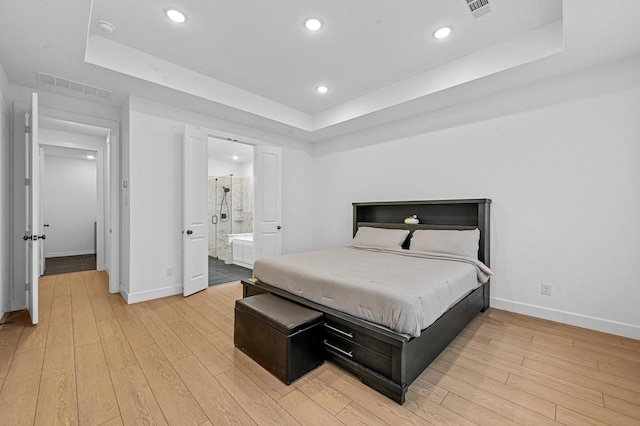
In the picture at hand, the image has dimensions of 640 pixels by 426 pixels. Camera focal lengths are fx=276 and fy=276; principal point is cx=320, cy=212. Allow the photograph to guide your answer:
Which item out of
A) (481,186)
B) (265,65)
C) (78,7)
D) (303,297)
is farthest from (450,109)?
(78,7)

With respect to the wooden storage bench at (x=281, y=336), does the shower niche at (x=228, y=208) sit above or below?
above

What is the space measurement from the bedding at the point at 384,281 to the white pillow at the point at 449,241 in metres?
0.13

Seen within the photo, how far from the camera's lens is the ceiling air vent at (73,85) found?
2.99 meters

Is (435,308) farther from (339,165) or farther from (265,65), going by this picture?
(339,165)

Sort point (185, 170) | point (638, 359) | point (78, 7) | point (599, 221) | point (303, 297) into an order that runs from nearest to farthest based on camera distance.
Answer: point (78, 7) → point (638, 359) → point (303, 297) → point (599, 221) → point (185, 170)

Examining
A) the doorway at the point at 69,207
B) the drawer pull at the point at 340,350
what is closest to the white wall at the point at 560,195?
the drawer pull at the point at 340,350

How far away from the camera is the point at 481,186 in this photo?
3457mm

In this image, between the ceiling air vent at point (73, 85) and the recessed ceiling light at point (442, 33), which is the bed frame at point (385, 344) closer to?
the recessed ceiling light at point (442, 33)

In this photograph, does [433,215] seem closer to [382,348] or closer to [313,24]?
[382,348]

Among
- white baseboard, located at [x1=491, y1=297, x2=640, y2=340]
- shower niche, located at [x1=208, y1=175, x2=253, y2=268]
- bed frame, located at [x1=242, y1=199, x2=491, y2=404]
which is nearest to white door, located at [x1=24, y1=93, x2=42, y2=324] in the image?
bed frame, located at [x1=242, y1=199, x2=491, y2=404]

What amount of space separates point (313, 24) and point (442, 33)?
4.08 ft

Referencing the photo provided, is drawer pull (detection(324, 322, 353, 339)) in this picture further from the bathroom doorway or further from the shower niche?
the shower niche

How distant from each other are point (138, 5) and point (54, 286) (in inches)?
164

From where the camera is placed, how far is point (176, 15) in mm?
2396
